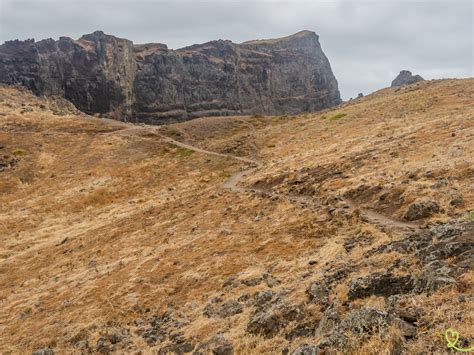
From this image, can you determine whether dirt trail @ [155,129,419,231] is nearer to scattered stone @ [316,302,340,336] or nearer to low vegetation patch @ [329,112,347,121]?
scattered stone @ [316,302,340,336]

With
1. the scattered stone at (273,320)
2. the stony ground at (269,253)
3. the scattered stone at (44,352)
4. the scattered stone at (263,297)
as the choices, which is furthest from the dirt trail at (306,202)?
the scattered stone at (44,352)

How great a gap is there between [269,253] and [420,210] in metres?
6.98

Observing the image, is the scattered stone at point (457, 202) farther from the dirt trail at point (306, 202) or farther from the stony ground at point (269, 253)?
the dirt trail at point (306, 202)

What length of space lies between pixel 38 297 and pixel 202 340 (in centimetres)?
1360

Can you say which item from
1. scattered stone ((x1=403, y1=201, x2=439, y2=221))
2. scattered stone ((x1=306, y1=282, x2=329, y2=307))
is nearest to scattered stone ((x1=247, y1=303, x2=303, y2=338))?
scattered stone ((x1=306, y1=282, x2=329, y2=307))

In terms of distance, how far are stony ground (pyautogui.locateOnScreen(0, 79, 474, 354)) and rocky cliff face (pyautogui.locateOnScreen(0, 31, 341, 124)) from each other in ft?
330

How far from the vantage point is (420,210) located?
718 inches

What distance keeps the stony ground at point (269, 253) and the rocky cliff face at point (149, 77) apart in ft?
330

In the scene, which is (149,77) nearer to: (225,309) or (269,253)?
(269,253)

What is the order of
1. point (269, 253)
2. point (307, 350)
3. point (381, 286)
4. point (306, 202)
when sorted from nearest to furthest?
1. point (307, 350)
2. point (381, 286)
3. point (269, 253)
4. point (306, 202)

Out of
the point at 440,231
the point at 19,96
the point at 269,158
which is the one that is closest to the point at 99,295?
the point at 440,231

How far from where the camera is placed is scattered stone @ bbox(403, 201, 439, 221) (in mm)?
17917

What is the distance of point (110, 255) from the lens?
27.5m

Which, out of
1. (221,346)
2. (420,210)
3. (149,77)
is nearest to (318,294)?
(221,346)
